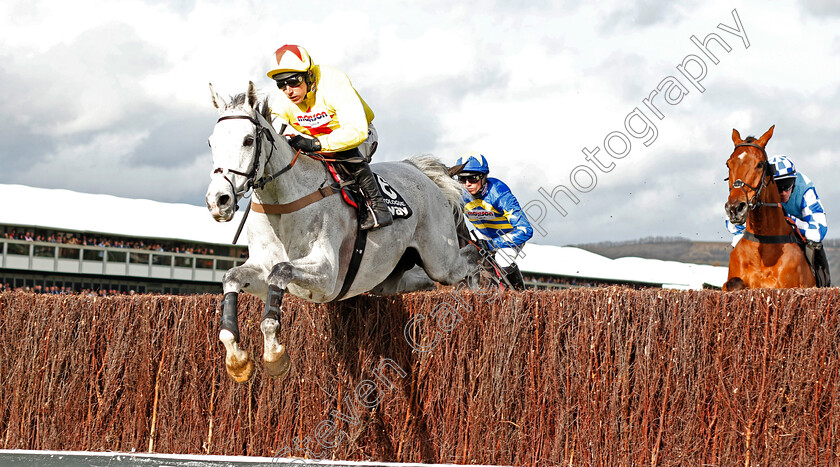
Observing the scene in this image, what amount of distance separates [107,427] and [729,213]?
19.3 ft

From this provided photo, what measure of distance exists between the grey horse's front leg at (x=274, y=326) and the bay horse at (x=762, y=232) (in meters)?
4.31

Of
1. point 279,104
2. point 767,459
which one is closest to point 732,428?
point 767,459

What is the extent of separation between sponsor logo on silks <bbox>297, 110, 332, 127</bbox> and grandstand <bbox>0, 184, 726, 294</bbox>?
2540 centimetres

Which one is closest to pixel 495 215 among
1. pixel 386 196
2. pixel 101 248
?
pixel 386 196

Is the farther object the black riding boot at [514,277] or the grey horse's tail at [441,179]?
the black riding boot at [514,277]

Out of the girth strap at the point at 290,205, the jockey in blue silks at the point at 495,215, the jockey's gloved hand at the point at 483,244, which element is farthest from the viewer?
the jockey in blue silks at the point at 495,215

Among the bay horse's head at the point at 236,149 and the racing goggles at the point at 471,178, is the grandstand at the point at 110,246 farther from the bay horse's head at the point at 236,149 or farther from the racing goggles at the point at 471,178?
the bay horse's head at the point at 236,149

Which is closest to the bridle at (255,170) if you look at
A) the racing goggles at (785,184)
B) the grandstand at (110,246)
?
the racing goggles at (785,184)

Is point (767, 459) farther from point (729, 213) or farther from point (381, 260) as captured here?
point (381, 260)

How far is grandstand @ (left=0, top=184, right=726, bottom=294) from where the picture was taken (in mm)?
34031

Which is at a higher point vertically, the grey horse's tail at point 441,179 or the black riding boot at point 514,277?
the grey horse's tail at point 441,179

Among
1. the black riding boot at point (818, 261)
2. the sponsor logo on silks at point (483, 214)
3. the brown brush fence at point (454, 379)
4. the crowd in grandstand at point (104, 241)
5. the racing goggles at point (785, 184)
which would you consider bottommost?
the brown brush fence at point (454, 379)

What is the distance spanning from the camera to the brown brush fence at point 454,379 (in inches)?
215

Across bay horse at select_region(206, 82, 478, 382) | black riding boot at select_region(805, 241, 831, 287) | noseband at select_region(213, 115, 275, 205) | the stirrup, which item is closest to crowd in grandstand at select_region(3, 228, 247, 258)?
bay horse at select_region(206, 82, 478, 382)
